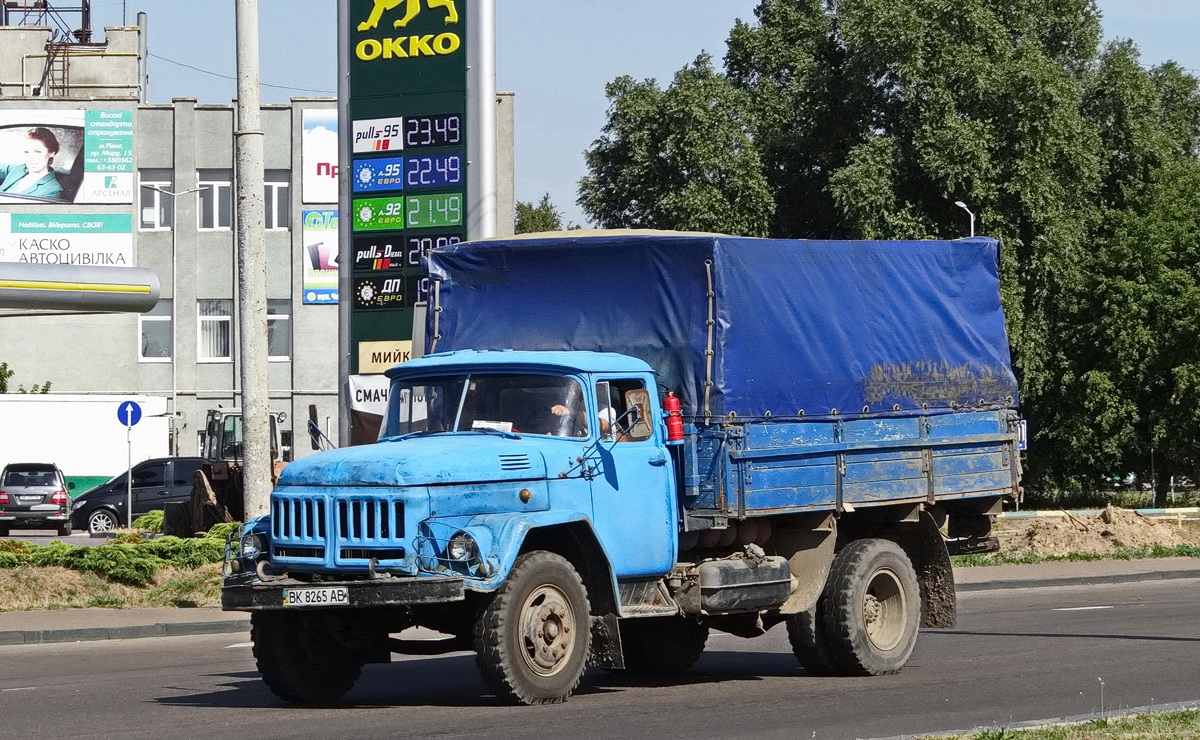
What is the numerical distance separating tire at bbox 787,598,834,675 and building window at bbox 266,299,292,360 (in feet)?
172

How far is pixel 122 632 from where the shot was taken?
695 inches

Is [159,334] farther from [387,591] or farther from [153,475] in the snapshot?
[387,591]

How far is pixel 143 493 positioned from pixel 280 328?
22.0m

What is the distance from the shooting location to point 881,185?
47.8 metres

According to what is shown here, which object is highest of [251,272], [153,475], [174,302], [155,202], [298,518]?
[155,202]

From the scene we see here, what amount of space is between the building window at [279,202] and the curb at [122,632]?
4650 cm

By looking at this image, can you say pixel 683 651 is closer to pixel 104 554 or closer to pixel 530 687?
pixel 530 687

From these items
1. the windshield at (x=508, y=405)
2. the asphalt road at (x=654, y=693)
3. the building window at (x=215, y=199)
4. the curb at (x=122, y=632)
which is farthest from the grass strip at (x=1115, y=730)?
the building window at (x=215, y=199)

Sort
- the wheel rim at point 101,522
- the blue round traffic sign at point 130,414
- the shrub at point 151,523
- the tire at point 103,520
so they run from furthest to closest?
the tire at point 103,520
the wheel rim at point 101,522
the blue round traffic sign at point 130,414
the shrub at point 151,523

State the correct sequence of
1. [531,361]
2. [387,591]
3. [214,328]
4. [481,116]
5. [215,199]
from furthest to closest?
[214,328] < [215,199] < [481,116] < [531,361] < [387,591]

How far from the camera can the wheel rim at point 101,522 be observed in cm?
4225

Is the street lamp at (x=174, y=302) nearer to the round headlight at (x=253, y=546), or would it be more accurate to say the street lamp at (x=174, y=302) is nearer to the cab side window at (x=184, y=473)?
the cab side window at (x=184, y=473)

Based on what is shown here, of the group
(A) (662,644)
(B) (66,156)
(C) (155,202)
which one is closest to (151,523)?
(A) (662,644)

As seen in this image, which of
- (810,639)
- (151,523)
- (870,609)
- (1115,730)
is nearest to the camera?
(1115,730)
